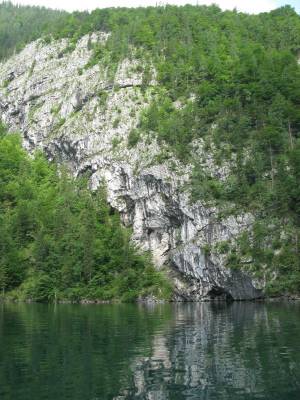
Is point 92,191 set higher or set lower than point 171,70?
lower

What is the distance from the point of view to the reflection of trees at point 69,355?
22.9 meters

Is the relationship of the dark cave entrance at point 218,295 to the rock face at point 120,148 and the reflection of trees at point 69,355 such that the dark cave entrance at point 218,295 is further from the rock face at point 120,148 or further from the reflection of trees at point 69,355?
the reflection of trees at point 69,355

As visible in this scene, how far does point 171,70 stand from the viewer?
125250 millimetres

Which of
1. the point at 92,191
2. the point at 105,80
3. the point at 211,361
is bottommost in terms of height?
the point at 211,361

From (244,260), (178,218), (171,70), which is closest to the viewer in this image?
(244,260)

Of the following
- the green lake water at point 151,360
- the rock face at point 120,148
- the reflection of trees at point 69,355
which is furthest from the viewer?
the rock face at point 120,148

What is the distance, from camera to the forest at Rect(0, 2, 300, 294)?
268ft

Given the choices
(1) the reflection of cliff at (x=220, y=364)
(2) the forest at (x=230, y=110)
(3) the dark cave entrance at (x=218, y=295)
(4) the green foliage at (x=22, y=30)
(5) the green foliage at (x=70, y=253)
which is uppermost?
(4) the green foliage at (x=22, y=30)

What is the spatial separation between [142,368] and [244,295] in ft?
180

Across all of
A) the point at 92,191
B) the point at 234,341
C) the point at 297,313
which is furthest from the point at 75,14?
the point at 234,341

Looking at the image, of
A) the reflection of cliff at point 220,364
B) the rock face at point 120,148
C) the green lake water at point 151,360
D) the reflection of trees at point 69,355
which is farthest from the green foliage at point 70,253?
the reflection of cliff at point 220,364

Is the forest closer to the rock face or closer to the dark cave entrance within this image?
the rock face

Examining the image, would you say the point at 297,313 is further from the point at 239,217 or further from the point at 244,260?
the point at 239,217

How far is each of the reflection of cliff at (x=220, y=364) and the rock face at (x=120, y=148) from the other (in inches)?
1531
